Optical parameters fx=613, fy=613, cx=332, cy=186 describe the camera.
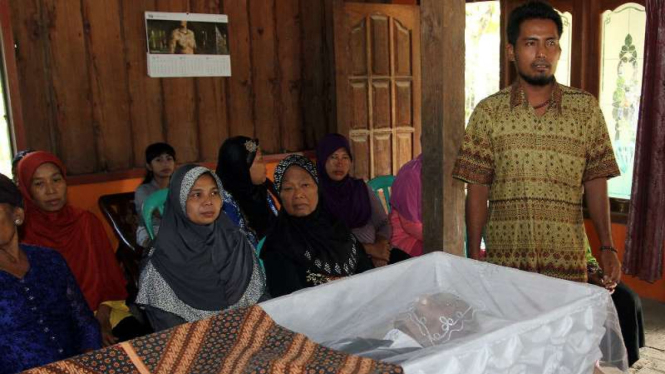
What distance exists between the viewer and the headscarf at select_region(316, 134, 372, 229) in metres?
3.39

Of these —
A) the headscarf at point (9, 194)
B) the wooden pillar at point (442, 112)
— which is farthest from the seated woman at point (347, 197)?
the headscarf at point (9, 194)

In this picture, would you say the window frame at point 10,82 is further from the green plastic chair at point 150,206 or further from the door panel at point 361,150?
the door panel at point 361,150

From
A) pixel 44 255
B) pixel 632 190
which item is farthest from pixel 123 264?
pixel 632 190

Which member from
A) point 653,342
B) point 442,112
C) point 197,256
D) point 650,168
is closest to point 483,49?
point 650,168

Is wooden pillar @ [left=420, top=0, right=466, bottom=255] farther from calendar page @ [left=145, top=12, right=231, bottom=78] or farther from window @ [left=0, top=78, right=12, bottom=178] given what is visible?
window @ [left=0, top=78, right=12, bottom=178]

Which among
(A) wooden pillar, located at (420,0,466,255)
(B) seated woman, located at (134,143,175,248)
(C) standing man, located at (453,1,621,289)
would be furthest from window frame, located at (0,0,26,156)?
(C) standing man, located at (453,1,621,289)

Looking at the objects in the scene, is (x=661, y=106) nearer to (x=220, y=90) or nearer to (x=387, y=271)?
(x=387, y=271)

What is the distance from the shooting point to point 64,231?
2.91 m

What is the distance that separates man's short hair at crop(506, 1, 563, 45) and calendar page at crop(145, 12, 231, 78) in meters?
2.84

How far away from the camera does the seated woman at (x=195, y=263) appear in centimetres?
221

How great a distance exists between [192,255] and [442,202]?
94cm

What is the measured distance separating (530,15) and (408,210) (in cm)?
155

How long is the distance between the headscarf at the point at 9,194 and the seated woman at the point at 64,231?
2.87ft

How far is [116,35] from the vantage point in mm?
3971
